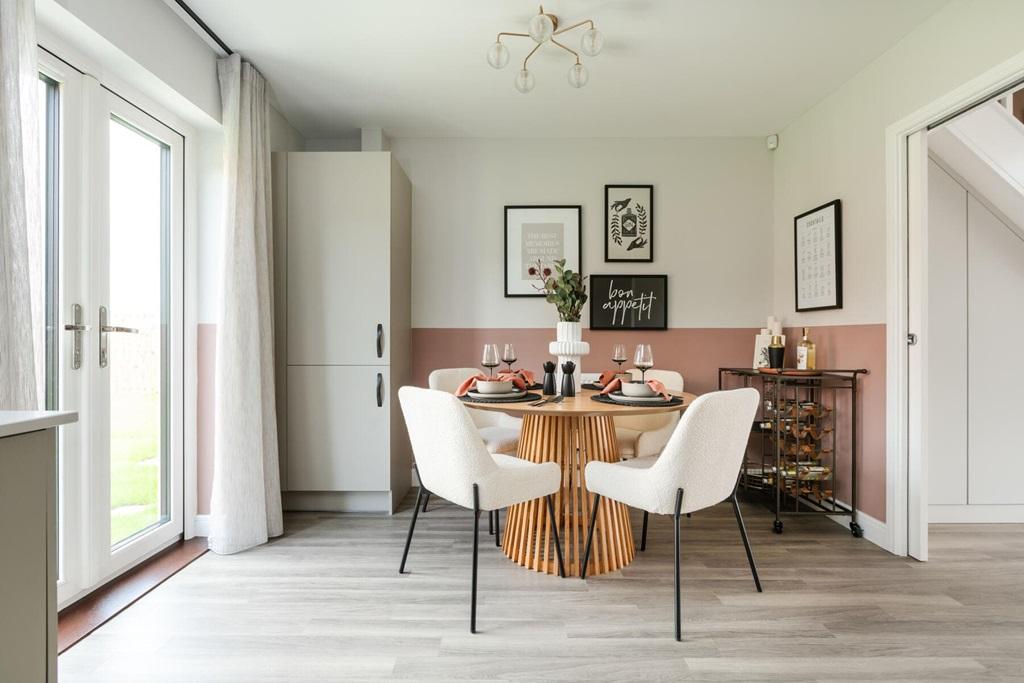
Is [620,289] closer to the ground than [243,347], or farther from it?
farther from it

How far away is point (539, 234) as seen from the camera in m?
3.90

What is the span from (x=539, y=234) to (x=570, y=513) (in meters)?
2.10

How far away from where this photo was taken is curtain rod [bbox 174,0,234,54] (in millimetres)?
2357

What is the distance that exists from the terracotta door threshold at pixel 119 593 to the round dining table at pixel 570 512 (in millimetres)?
1569

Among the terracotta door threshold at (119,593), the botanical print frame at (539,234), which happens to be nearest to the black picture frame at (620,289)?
the botanical print frame at (539,234)

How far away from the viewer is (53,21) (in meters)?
1.90

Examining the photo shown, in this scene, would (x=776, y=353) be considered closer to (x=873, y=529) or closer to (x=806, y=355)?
(x=806, y=355)

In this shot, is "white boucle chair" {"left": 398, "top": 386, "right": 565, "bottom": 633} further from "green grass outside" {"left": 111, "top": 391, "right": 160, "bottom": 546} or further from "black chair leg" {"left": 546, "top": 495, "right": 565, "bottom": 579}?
"green grass outside" {"left": 111, "top": 391, "right": 160, "bottom": 546}

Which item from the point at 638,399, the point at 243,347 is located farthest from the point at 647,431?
the point at 243,347

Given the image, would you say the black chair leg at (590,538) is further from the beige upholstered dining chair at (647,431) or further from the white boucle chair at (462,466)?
the beige upholstered dining chair at (647,431)

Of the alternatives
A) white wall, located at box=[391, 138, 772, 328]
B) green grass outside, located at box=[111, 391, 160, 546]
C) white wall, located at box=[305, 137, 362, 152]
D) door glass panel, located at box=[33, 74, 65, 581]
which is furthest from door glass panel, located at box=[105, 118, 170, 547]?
white wall, located at box=[391, 138, 772, 328]

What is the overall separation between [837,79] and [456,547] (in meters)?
3.33

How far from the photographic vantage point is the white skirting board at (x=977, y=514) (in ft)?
10.3

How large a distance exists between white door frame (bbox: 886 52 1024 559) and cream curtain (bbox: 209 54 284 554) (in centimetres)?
322
